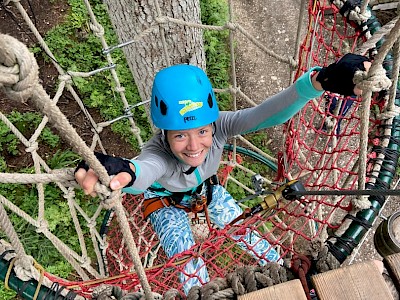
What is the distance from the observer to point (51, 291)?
2.77 ft

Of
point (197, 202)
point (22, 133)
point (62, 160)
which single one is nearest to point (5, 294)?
point (62, 160)

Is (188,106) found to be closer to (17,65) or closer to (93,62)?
(17,65)

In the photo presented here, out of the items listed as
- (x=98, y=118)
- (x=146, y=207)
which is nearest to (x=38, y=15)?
Answer: (x=98, y=118)

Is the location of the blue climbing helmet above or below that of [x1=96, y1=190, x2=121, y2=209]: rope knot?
below

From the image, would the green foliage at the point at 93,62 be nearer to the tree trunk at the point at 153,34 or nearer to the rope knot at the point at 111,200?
the tree trunk at the point at 153,34

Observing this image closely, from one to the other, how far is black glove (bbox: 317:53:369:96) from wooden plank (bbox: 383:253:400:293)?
40cm

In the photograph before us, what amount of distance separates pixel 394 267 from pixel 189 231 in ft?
3.06

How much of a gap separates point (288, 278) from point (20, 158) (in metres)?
1.83

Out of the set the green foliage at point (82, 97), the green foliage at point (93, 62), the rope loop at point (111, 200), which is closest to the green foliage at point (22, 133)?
the green foliage at point (82, 97)

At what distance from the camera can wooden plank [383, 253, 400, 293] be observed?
0.73m

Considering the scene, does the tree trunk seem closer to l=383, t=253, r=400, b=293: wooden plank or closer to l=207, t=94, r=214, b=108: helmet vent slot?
l=207, t=94, r=214, b=108: helmet vent slot

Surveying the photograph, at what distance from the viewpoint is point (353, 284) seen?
0.71 meters

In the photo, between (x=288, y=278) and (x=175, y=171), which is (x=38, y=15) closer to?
(x=175, y=171)

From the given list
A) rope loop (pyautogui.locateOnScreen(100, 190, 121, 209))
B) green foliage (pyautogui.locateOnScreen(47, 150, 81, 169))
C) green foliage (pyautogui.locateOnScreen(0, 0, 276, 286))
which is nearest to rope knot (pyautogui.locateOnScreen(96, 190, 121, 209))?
rope loop (pyautogui.locateOnScreen(100, 190, 121, 209))
